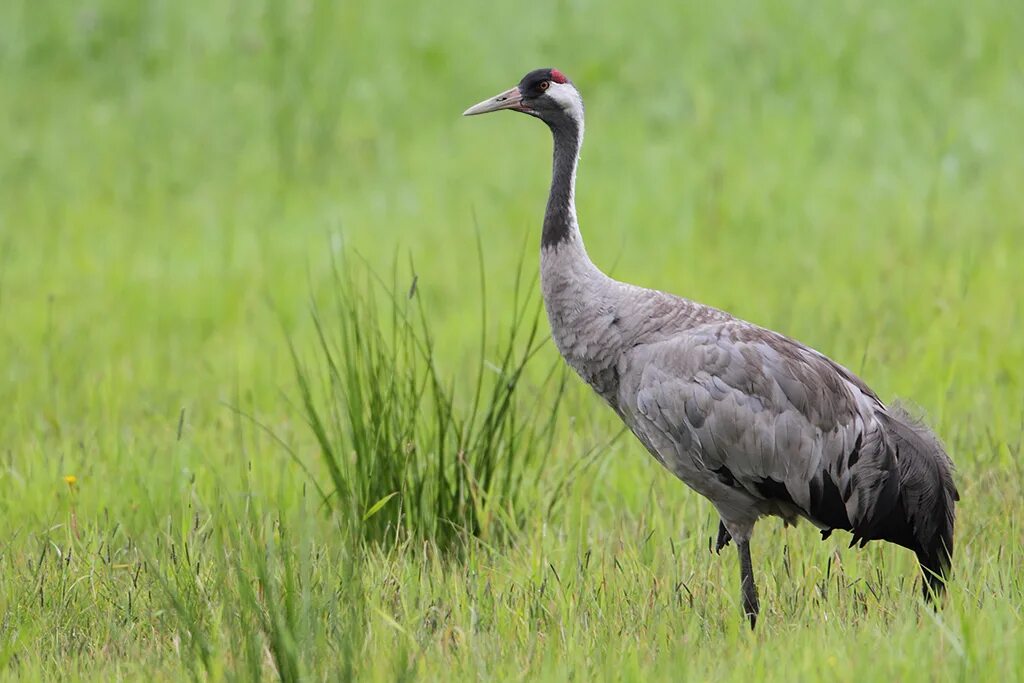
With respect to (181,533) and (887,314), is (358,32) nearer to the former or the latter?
(887,314)

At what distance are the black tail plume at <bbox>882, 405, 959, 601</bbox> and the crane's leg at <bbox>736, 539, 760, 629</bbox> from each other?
0.52m

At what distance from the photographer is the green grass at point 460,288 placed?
164 inches

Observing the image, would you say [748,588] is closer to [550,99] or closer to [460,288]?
[550,99]

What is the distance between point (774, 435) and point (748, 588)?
0.52 m

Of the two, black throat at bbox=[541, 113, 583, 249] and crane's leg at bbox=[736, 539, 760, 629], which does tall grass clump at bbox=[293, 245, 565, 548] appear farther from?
crane's leg at bbox=[736, 539, 760, 629]

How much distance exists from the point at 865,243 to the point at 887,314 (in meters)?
1.42

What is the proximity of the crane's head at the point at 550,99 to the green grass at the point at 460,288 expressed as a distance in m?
0.88

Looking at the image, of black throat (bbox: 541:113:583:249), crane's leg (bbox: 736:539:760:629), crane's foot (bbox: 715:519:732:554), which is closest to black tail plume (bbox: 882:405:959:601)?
crane's leg (bbox: 736:539:760:629)

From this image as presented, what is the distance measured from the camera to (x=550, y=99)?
5297 mm

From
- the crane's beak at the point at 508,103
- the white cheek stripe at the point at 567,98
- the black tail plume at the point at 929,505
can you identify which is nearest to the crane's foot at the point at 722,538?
the black tail plume at the point at 929,505

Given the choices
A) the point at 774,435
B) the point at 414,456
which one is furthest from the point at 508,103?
the point at 774,435

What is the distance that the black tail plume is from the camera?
4.62 m

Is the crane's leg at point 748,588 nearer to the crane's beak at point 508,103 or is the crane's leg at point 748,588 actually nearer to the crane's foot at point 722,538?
the crane's foot at point 722,538

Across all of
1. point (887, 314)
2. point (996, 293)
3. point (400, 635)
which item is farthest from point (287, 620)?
point (996, 293)
